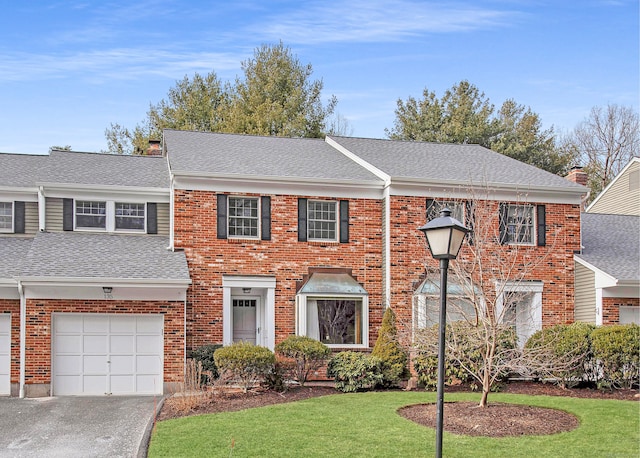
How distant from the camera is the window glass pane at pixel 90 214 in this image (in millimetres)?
22688

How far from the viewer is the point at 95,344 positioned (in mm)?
20234

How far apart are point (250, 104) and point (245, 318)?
2123 cm

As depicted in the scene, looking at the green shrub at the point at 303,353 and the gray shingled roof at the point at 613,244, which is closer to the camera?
the green shrub at the point at 303,353

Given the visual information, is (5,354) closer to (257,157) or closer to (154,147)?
(257,157)

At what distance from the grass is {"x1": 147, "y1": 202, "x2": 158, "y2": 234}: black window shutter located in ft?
27.7

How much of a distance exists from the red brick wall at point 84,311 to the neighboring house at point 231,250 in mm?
47

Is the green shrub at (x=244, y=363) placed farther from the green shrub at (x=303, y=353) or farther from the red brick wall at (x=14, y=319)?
the red brick wall at (x=14, y=319)

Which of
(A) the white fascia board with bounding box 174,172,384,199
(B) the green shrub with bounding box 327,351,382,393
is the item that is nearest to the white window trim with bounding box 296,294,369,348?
(B) the green shrub with bounding box 327,351,382,393

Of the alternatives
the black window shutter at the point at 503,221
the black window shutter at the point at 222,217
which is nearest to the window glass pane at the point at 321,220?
the black window shutter at the point at 222,217

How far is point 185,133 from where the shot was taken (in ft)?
88.9

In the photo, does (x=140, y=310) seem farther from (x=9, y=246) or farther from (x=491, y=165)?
(x=491, y=165)

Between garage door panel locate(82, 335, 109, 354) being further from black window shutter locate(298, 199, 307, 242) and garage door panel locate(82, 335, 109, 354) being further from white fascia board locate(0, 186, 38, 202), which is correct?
black window shutter locate(298, 199, 307, 242)

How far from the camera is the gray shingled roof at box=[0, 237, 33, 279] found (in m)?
20.3

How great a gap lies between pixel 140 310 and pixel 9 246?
4563mm
